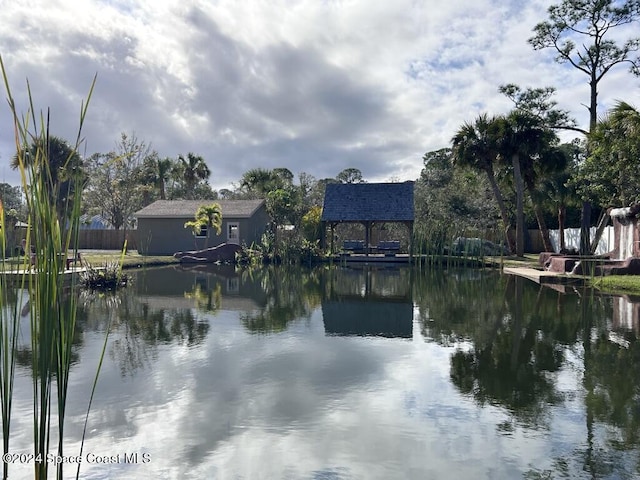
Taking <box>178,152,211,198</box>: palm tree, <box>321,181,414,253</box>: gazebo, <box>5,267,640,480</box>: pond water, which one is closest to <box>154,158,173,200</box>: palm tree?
<box>178,152,211,198</box>: palm tree

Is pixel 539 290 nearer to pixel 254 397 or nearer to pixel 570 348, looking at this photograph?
pixel 570 348

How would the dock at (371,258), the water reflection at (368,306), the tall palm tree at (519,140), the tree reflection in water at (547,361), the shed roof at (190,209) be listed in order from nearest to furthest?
the tree reflection in water at (547,361)
the water reflection at (368,306)
the dock at (371,258)
the tall palm tree at (519,140)
the shed roof at (190,209)

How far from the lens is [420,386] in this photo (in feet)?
18.0

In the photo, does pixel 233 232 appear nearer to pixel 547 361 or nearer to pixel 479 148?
pixel 479 148

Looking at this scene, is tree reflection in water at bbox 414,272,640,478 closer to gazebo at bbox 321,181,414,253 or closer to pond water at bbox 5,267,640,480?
pond water at bbox 5,267,640,480

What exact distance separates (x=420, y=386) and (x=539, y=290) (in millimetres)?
9387

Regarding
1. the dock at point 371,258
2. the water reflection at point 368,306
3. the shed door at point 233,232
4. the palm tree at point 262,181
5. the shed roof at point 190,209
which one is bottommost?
the water reflection at point 368,306

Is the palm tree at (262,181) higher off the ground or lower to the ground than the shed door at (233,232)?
higher

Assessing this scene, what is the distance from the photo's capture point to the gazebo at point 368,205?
27.3m

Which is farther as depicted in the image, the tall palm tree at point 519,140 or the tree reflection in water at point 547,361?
the tall palm tree at point 519,140

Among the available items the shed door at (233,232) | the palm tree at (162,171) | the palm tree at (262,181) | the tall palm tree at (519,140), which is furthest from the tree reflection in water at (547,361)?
the palm tree at (162,171)

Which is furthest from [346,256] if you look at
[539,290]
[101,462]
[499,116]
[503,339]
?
[101,462]

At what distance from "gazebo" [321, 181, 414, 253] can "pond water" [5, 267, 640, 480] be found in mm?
16867

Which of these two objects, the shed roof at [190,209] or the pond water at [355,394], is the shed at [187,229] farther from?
the pond water at [355,394]
